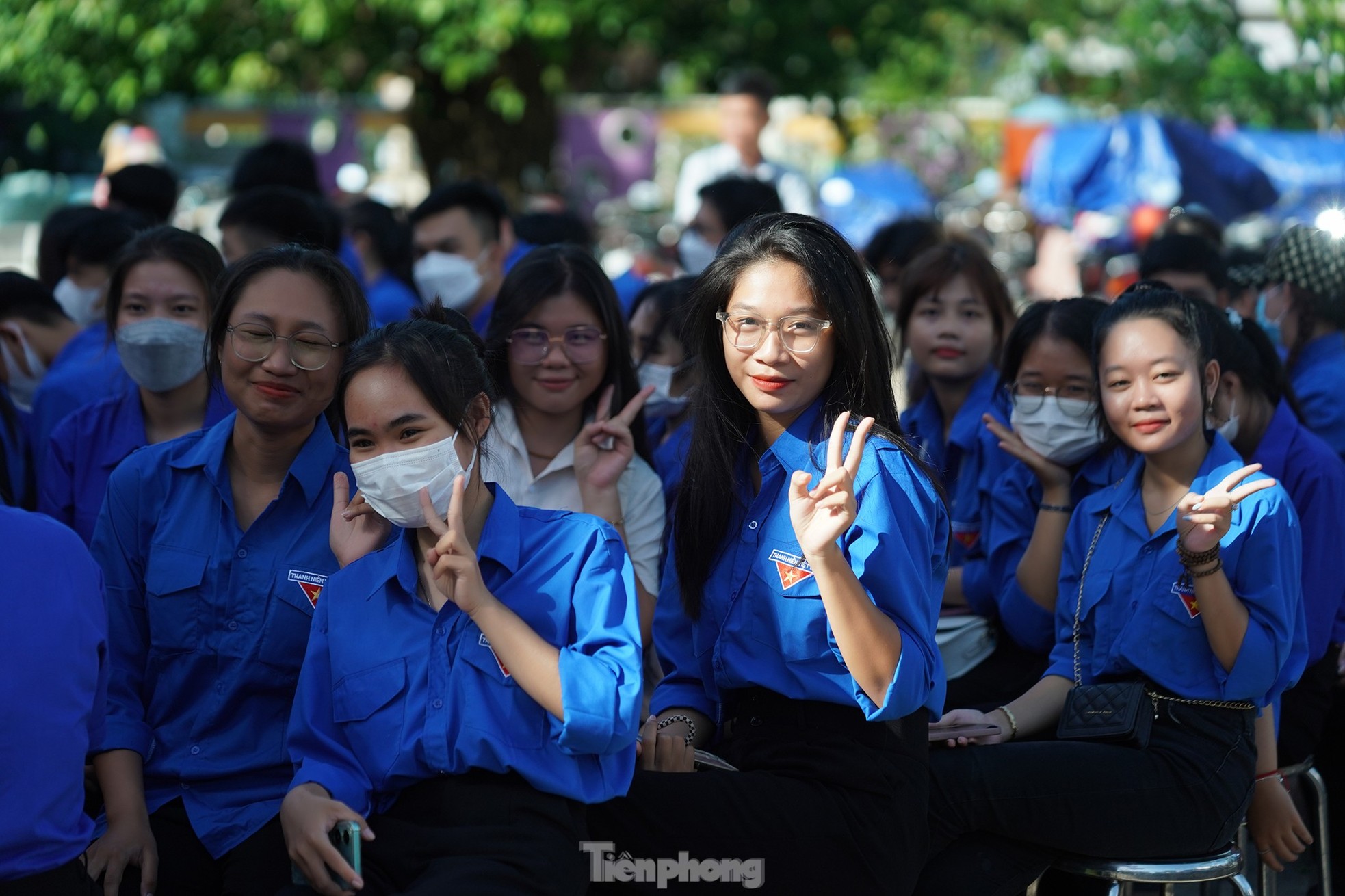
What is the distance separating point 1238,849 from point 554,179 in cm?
1096

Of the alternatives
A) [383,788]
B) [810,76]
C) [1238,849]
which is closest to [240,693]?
[383,788]

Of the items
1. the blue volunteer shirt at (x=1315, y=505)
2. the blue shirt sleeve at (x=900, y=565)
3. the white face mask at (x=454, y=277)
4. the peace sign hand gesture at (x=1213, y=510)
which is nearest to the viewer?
the blue shirt sleeve at (x=900, y=565)

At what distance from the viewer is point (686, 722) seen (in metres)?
3.20

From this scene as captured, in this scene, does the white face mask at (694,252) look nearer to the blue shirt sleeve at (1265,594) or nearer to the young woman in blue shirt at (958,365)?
the young woman in blue shirt at (958,365)

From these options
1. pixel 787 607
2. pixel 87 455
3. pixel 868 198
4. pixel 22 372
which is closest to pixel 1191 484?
pixel 787 607

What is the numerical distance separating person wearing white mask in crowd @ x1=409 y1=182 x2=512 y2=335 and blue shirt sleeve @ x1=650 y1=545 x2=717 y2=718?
2.95 meters

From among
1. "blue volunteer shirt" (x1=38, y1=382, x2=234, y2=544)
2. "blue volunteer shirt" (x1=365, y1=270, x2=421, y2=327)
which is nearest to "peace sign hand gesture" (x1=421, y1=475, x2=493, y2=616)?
"blue volunteer shirt" (x1=38, y1=382, x2=234, y2=544)

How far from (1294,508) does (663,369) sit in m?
1.99

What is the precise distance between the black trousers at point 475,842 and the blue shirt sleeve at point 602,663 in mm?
138

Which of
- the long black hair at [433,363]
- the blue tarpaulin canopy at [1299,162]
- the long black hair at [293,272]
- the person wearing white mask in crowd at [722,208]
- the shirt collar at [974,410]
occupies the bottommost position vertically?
the shirt collar at [974,410]

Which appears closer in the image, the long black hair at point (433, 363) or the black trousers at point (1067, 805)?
the long black hair at point (433, 363)

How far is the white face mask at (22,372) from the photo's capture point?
15.8ft

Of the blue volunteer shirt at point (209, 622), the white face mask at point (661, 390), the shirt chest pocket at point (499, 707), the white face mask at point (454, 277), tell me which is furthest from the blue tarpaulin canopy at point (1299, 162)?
the shirt chest pocket at point (499, 707)

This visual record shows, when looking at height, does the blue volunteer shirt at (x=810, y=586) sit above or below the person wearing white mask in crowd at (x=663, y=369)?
A: below
